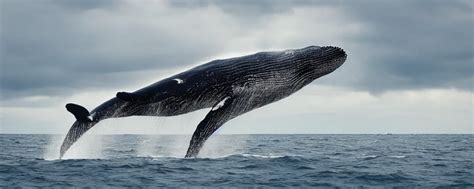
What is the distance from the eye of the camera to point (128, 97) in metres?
19.5

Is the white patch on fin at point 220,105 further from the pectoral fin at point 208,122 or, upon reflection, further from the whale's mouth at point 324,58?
the whale's mouth at point 324,58

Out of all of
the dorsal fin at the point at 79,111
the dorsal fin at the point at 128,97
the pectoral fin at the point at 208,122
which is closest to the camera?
the dorsal fin at the point at 128,97

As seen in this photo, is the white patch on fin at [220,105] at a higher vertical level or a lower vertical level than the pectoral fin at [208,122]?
higher

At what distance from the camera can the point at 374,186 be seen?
1859cm

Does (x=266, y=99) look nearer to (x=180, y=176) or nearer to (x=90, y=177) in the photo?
(x=180, y=176)

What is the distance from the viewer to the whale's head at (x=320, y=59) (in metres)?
20.6

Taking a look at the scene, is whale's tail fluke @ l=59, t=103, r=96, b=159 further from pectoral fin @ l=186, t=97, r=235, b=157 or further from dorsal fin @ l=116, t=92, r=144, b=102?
pectoral fin @ l=186, t=97, r=235, b=157

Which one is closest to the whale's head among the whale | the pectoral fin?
the whale

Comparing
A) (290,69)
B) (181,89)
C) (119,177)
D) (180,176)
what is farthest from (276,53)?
(119,177)

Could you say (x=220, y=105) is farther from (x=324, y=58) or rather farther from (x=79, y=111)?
(x=79, y=111)

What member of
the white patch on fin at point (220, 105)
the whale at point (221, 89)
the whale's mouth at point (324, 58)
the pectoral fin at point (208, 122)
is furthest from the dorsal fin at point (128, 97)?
the whale's mouth at point (324, 58)

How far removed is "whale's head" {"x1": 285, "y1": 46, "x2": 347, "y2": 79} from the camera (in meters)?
20.6

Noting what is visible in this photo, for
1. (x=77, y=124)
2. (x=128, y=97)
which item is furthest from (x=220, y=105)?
(x=77, y=124)

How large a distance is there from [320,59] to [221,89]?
3512 mm
